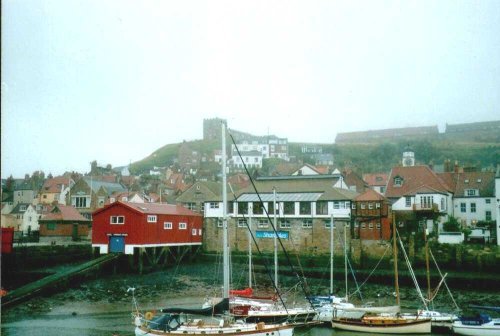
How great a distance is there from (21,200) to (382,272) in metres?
58.1

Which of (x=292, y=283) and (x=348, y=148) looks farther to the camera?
(x=348, y=148)

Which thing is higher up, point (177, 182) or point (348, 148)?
point (348, 148)

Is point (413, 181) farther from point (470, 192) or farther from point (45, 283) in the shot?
point (45, 283)

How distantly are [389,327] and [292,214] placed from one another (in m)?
24.6

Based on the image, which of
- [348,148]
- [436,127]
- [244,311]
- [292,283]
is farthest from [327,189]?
[436,127]

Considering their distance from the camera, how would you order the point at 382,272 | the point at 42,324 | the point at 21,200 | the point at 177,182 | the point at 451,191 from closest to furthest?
the point at 42,324
the point at 382,272
the point at 451,191
the point at 21,200
the point at 177,182

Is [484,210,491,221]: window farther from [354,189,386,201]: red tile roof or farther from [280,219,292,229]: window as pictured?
[280,219,292,229]: window

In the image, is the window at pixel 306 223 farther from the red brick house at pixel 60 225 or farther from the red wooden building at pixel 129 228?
the red brick house at pixel 60 225

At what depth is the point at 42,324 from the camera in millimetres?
21203

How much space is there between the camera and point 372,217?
134ft

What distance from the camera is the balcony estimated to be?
43.4 meters

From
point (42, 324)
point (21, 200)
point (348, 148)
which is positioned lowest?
point (42, 324)

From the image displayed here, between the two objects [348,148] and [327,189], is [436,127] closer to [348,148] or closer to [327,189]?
[348,148]

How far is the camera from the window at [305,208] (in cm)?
4450
